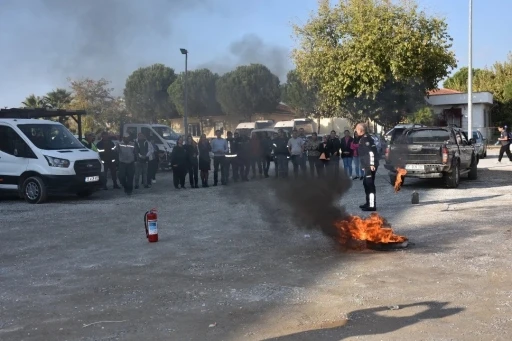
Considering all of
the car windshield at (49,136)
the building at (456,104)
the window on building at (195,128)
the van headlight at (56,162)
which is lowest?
the van headlight at (56,162)

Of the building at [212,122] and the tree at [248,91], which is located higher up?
the tree at [248,91]

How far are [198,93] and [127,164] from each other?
2196 cm

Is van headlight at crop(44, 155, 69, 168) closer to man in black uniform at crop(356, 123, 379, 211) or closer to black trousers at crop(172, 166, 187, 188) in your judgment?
black trousers at crop(172, 166, 187, 188)

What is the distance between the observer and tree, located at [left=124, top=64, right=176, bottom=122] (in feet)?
130

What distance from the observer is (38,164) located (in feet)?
51.0

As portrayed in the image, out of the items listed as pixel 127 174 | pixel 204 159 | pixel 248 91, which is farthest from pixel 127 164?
pixel 248 91

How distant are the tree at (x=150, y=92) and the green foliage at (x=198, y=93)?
0.68m

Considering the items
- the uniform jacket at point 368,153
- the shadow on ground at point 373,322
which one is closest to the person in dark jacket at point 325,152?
the uniform jacket at point 368,153

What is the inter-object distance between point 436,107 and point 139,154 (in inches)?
1404

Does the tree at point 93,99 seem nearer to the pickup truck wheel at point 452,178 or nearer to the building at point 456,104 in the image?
the building at point 456,104

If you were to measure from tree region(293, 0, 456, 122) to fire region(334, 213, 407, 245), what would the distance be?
23101mm

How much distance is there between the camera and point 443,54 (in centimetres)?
3272

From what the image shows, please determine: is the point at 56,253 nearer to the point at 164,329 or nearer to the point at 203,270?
the point at 203,270

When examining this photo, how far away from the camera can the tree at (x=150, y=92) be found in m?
39.5
